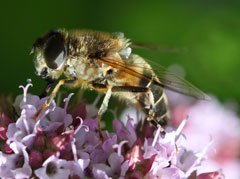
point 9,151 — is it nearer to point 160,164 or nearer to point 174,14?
point 160,164

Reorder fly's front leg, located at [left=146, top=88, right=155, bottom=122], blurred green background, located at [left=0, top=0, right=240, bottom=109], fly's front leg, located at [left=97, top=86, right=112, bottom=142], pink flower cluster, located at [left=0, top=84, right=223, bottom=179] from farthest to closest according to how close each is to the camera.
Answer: blurred green background, located at [left=0, top=0, right=240, bottom=109] < fly's front leg, located at [left=146, top=88, right=155, bottom=122] < fly's front leg, located at [left=97, top=86, right=112, bottom=142] < pink flower cluster, located at [left=0, top=84, right=223, bottom=179]

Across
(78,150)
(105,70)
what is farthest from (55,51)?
(78,150)

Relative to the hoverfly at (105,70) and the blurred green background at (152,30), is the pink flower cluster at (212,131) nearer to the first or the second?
the blurred green background at (152,30)

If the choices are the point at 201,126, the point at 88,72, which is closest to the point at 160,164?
the point at 88,72

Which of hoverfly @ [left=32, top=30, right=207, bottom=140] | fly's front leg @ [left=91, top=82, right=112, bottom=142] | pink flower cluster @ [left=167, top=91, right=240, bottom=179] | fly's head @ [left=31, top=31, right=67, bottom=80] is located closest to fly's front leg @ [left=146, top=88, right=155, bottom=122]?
hoverfly @ [left=32, top=30, right=207, bottom=140]

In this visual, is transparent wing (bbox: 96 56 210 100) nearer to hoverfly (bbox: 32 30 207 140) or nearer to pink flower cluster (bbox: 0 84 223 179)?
hoverfly (bbox: 32 30 207 140)
